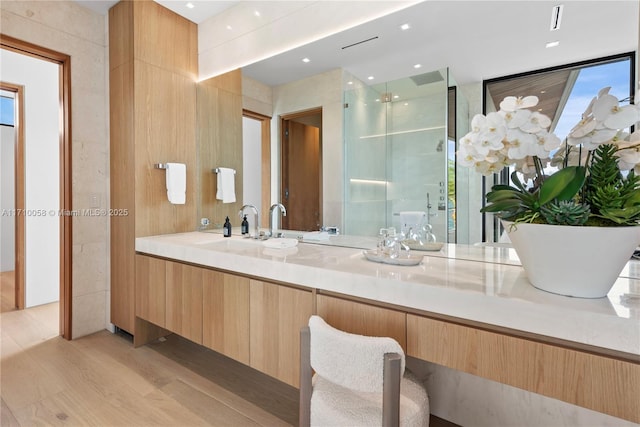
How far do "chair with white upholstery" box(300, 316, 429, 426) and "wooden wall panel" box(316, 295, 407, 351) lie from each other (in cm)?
19

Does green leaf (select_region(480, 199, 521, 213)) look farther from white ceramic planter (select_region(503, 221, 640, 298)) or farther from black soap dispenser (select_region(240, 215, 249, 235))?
black soap dispenser (select_region(240, 215, 249, 235))

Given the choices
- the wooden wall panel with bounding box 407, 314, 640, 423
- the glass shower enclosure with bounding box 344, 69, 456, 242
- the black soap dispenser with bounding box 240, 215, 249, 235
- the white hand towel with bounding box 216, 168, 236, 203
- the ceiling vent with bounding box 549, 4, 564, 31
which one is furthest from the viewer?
the white hand towel with bounding box 216, 168, 236, 203

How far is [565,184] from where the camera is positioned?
0.90 m

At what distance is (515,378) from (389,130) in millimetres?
1213

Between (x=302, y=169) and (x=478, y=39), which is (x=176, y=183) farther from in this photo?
(x=478, y=39)

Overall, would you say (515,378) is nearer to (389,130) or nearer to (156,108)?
(389,130)

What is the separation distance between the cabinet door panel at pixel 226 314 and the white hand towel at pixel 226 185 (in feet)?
2.97

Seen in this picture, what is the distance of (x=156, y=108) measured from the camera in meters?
2.46

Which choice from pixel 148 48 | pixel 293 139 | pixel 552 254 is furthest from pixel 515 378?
pixel 148 48

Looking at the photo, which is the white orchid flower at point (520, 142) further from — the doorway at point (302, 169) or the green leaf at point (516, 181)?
the doorway at point (302, 169)

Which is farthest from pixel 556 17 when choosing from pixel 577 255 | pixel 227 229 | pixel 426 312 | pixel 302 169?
pixel 227 229


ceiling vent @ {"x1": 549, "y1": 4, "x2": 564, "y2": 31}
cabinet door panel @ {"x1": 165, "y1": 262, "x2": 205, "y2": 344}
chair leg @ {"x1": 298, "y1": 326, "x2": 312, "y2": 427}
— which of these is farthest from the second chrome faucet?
A: ceiling vent @ {"x1": 549, "y1": 4, "x2": 564, "y2": 31}

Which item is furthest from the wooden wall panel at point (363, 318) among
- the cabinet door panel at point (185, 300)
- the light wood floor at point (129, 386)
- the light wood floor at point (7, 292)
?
the light wood floor at point (7, 292)

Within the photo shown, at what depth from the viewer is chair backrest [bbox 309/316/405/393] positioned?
909 mm
